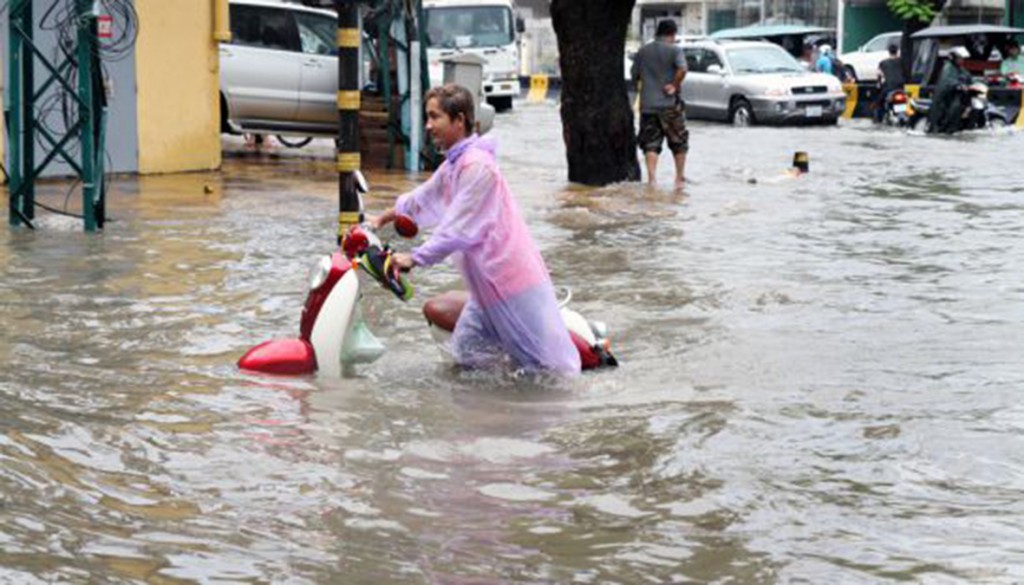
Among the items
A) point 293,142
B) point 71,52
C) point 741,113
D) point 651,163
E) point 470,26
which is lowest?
point 293,142

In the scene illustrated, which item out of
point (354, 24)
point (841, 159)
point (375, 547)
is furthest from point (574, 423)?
point (841, 159)

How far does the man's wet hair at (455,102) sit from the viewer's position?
793 centimetres

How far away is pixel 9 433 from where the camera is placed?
22.8 feet

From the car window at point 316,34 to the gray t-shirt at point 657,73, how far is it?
5.24 metres

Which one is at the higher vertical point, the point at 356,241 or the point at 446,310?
the point at 356,241

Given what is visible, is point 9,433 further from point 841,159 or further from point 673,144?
point 841,159

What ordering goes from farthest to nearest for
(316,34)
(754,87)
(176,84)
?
1. (754,87)
2. (316,34)
3. (176,84)

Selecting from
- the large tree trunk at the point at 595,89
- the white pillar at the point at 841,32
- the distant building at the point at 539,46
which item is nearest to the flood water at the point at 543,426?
the large tree trunk at the point at 595,89

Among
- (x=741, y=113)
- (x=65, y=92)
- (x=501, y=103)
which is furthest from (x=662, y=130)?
(x=501, y=103)

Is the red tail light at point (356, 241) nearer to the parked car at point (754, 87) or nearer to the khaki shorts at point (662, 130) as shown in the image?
the khaki shorts at point (662, 130)

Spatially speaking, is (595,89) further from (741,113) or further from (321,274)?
(741,113)

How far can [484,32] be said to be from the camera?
36469mm

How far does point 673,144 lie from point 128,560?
14577mm

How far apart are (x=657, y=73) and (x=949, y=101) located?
12.5m
